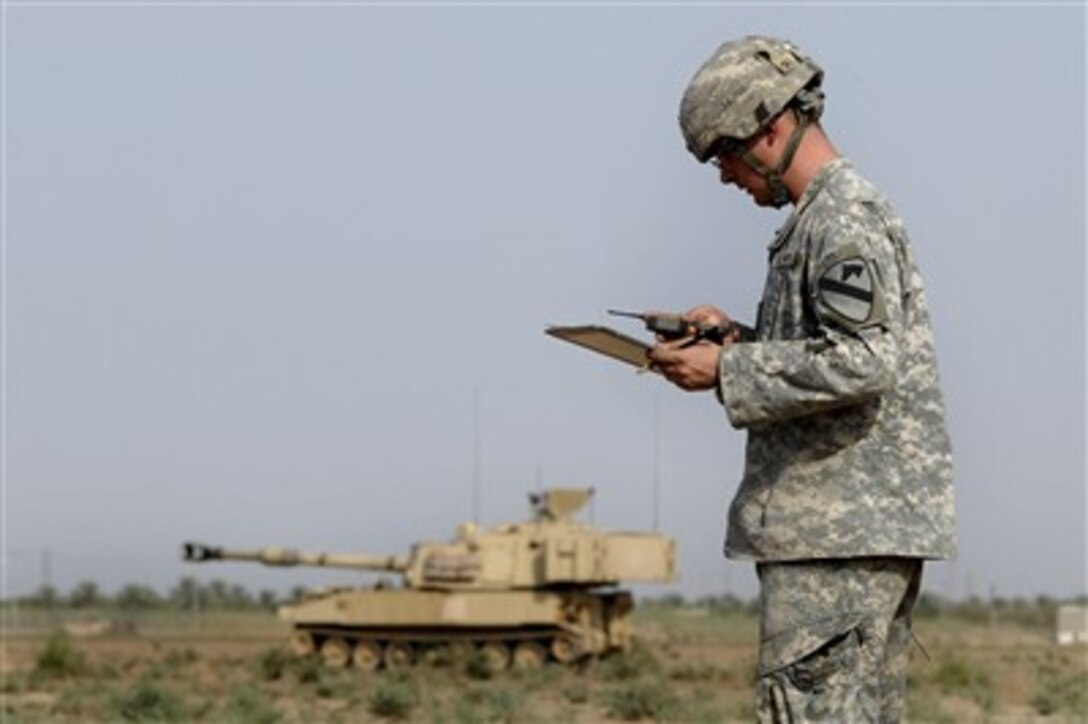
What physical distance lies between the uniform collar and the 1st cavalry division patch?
0.21 meters

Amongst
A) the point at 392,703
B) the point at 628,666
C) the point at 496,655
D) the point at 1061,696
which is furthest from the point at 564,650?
the point at 392,703

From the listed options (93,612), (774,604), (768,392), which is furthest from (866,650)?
(93,612)

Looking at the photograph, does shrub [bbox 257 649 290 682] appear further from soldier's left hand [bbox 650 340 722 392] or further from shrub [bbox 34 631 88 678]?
soldier's left hand [bbox 650 340 722 392]

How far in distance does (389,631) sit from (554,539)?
2.19 meters

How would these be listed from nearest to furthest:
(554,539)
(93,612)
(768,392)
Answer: (768,392), (554,539), (93,612)

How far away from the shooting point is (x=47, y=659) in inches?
1086

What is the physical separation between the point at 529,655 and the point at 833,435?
2414 centimetres

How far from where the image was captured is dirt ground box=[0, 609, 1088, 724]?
56.1 ft

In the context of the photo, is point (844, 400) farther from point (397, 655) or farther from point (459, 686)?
point (397, 655)

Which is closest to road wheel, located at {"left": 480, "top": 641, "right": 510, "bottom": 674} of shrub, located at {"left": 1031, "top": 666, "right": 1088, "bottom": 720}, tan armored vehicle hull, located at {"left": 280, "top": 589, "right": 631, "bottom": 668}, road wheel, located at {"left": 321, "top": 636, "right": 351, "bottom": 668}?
tan armored vehicle hull, located at {"left": 280, "top": 589, "right": 631, "bottom": 668}

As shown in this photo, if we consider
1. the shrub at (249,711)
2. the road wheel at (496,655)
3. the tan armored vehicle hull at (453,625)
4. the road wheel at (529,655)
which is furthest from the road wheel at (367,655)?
the shrub at (249,711)

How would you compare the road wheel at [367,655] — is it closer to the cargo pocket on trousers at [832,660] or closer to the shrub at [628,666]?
the shrub at [628,666]

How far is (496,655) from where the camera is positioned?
28906 millimetres

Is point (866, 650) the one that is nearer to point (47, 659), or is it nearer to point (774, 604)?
point (774, 604)
